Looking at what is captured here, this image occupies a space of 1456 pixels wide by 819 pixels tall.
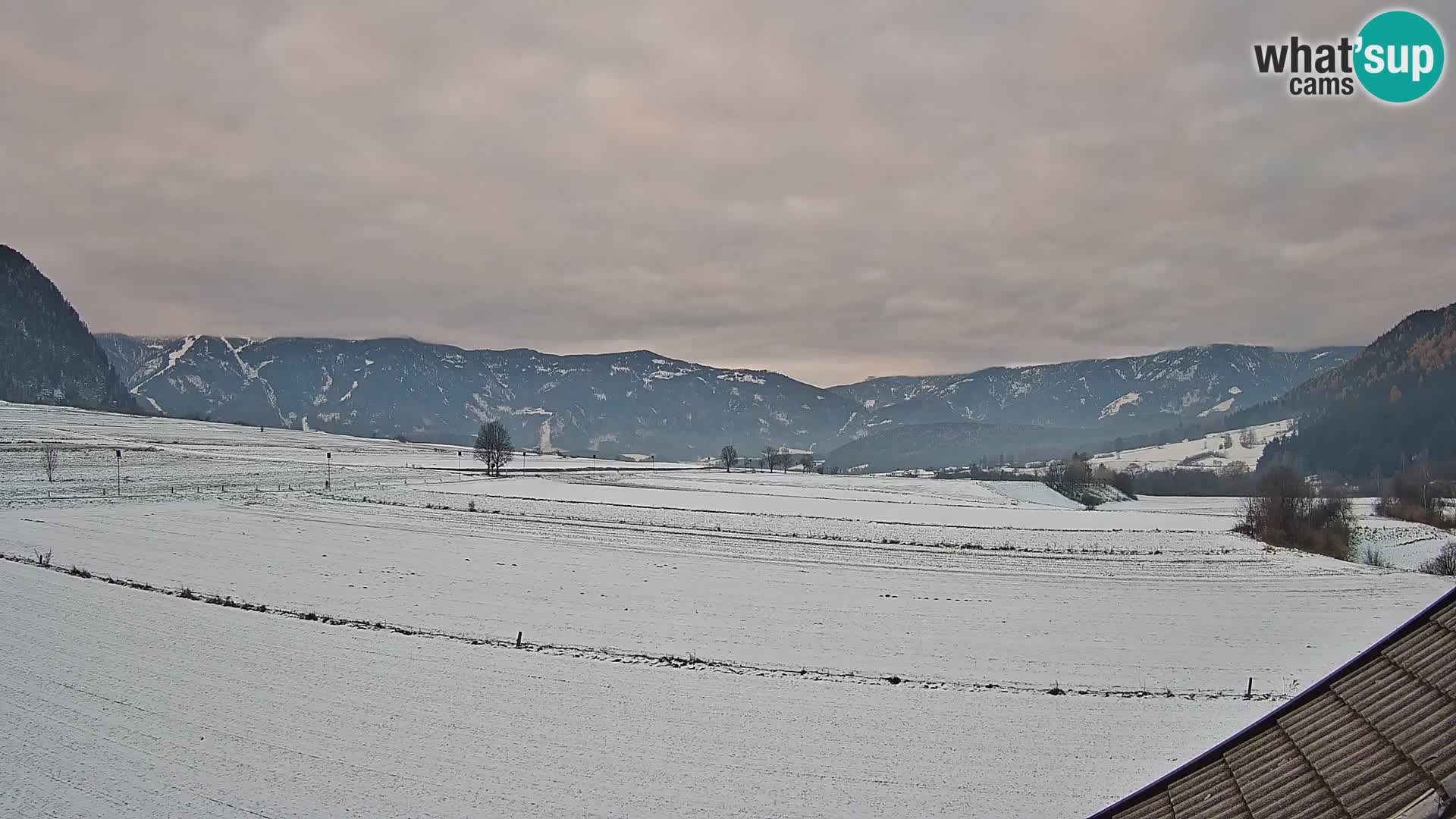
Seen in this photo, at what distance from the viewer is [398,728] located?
16953mm

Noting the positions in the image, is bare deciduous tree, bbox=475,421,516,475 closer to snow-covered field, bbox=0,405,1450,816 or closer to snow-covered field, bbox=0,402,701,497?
snow-covered field, bbox=0,402,701,497

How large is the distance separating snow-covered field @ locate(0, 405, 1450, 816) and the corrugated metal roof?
9651mm

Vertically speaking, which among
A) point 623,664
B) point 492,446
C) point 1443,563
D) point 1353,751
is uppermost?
point 492,446

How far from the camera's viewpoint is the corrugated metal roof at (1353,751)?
3.96 m

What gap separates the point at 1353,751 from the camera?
14.6 ft

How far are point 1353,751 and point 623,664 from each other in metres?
20.3

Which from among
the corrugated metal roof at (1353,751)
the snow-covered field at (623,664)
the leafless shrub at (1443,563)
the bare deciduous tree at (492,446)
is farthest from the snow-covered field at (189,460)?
the leafless shrub at (1443,563)

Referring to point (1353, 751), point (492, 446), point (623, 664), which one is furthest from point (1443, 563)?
point (492, 446)

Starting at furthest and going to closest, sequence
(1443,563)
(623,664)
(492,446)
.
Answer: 1. (492,446)
2. (1443,563)
3. (623,664)

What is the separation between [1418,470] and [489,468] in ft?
553

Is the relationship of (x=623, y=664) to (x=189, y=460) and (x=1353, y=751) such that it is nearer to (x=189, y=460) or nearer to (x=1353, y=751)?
(x=1353, y=751)

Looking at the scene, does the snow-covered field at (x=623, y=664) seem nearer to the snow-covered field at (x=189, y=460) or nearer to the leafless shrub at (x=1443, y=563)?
the leafless shrub at (x=1443, y=563)

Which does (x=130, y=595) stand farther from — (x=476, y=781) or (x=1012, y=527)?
(x=1012, y=527)

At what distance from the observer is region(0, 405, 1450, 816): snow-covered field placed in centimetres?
1448
